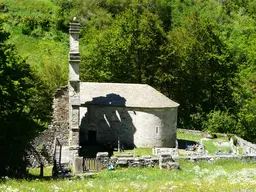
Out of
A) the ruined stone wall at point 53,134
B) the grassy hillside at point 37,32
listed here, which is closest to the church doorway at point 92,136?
the ruined stone wall at point 53,134

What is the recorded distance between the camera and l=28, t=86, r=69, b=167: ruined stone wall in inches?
1214

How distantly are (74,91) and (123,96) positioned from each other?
7.05m

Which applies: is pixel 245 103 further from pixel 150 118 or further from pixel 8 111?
pixel 8 111

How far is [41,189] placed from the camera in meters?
12.9

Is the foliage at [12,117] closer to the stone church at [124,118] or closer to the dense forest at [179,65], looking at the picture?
the stone church at [124,118]

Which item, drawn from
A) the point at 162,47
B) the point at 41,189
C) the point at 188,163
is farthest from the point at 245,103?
the point at 41,189

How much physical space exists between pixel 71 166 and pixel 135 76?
24.8 meters

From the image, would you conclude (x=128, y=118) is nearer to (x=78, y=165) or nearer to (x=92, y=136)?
(x=92, y=136)

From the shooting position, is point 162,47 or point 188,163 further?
point 162,47

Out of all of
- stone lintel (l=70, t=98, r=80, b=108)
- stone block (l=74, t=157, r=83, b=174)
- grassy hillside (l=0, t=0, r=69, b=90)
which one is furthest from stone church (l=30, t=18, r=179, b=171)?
grassy hillside (l=0, t=0, r=69, b=90)

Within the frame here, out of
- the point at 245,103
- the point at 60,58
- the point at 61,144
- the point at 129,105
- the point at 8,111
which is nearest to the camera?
the point at 8,111

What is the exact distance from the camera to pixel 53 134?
3422 cm

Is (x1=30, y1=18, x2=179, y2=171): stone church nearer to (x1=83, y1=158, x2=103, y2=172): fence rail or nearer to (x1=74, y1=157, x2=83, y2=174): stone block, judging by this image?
(x1=83, y1=158, x2=103, y2=172): fence rail

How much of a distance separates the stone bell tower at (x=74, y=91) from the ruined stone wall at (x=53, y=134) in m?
2.35
